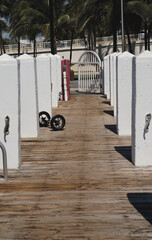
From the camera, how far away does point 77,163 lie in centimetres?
1132

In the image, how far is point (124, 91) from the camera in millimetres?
14414

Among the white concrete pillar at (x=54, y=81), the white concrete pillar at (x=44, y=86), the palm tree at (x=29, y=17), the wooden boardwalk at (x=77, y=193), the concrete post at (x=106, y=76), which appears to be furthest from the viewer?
the palm tree at (x=29, y=17)

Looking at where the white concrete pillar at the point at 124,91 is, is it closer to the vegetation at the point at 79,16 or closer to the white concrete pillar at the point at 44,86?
the white concrete pillar at the point at 44,86

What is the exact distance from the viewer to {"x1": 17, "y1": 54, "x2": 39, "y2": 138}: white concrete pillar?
568 inches

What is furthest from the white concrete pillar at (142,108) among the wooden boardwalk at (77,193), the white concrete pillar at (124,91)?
the white concrete pillar at (124,91)

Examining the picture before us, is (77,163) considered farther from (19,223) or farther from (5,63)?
(19,223)

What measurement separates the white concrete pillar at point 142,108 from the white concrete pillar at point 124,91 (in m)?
3.64

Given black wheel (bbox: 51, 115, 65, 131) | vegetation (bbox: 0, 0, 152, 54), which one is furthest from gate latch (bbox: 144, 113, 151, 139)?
vegetation (bbox: 0, 0, 152, 54)

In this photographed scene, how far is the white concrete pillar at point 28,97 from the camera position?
1442 centimetres

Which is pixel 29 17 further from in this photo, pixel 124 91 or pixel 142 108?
pixel 142 108

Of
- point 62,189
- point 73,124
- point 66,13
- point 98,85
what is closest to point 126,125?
point 73,124

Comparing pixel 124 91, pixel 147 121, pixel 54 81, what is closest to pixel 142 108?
pixel 147 121

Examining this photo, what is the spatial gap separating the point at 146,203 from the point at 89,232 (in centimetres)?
151

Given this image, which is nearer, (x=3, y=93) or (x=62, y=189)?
(x=62, y=189)
